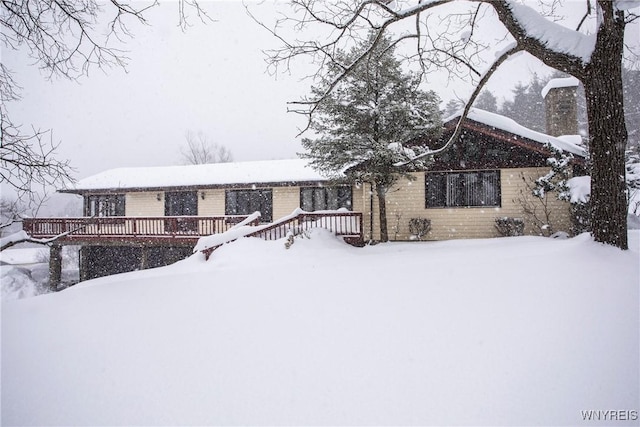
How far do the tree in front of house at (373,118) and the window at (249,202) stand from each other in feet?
20.4

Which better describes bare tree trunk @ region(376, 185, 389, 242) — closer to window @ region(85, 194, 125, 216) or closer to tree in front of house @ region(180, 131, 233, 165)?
window @ region(85, 194, 125, 216)

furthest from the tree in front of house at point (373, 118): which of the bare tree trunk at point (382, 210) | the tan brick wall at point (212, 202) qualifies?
the tan brick wall at point (212, 202)

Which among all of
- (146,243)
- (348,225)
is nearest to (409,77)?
(348,225)

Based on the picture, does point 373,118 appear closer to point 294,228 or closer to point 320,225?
point 320,225

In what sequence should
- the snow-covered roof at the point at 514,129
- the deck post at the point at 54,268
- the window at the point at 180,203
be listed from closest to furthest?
the snow-covered roof at the point at 514,129 → the deck post at the point at 54,268 → the window at the point at 180,203

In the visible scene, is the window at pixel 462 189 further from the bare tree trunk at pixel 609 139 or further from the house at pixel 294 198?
the bare tree trunk at pixel 609 139

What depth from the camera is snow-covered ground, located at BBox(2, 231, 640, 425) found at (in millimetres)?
2178

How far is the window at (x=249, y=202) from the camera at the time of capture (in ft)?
54.8

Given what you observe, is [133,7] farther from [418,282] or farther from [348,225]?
[348,225]

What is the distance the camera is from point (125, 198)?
1811cm

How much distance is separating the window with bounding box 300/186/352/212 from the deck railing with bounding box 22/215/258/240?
13.4ft

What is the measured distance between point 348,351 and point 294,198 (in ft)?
44.9

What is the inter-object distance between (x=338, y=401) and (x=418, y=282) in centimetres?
245

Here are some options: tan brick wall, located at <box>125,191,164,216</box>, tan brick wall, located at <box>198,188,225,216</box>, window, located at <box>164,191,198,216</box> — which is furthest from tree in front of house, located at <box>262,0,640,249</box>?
tan brick wall, located at <box>125,191,164,216</box>
